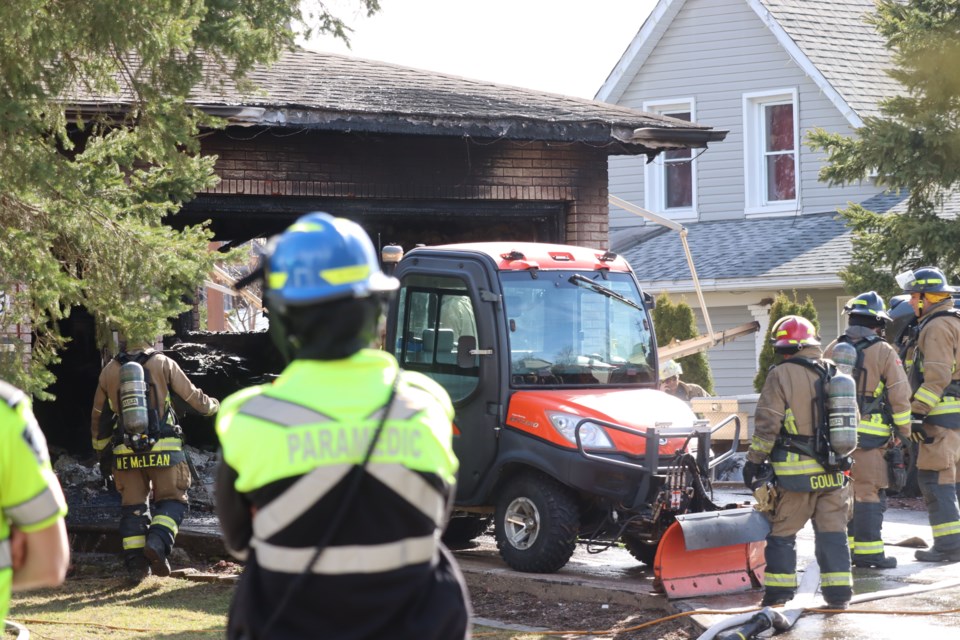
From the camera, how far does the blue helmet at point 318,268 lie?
3211 mm

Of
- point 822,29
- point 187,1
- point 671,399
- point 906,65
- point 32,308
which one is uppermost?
point 822,29

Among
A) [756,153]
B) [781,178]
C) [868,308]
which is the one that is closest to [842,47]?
[756,153]

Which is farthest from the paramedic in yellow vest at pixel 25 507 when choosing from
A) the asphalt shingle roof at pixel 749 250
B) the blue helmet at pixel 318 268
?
the asphalt shingle roof at pixel 749 250

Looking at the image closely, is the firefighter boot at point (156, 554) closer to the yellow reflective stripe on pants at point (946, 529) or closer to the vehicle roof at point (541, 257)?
the vehicle roof at point (541, 257)

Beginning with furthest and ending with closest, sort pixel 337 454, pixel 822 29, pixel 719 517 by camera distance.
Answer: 1. pixel 822 29
2. pixel 719 517
3. pixel 337 454

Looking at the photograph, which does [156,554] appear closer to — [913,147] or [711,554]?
[711,554]

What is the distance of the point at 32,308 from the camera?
8.45 metres

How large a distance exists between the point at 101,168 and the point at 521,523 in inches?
149

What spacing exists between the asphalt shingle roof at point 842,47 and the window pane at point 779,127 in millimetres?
983

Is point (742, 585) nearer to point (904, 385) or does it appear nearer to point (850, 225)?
point (904, 385)

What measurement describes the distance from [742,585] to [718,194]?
14.5 m

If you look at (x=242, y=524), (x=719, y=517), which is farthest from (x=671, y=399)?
(x=242, y=524)

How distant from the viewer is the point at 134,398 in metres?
10.4

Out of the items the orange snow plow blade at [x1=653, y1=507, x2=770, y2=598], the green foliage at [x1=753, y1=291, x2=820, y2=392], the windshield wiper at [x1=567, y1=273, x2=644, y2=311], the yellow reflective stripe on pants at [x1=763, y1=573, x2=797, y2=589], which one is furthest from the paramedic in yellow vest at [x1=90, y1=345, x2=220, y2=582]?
the green foliage at [x1=753, y1=291, x2=820, y2=392]
